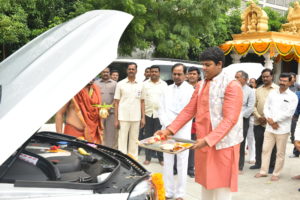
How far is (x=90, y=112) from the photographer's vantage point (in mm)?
4492

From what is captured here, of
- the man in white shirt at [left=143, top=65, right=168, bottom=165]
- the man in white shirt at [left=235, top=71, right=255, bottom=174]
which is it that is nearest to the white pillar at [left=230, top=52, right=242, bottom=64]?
the man in white shirt at [left=235, top=71, right=255, bottom=174]

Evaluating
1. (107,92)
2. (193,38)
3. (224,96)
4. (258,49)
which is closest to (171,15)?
(193,38)

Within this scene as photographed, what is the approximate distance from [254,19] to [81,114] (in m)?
14.3

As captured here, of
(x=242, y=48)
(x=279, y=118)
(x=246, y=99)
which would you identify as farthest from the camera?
(x=242, y=48)

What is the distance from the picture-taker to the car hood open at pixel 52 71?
1.45 meters

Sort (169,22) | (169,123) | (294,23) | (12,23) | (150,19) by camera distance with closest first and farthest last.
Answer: (169,123), (12,23), (150,19), (169,22), (294,23)

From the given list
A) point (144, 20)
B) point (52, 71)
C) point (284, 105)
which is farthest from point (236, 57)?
point (52, 71)

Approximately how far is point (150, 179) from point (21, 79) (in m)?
1.01

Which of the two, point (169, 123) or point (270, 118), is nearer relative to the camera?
point (169, 123)

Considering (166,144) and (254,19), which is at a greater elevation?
(254,19)

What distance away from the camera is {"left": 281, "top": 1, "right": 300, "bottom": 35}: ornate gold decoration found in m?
17.9

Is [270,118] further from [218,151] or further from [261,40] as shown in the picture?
[261,40]

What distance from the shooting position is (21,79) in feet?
5.83

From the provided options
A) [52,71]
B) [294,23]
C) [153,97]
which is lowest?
[153,97]
